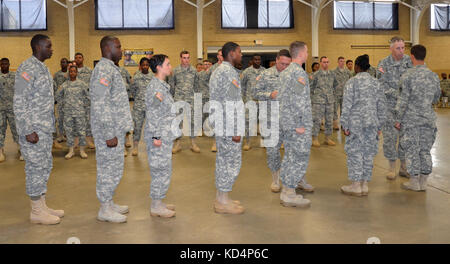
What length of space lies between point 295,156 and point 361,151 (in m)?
0.90

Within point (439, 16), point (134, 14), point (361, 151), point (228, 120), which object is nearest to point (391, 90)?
point (361, 151)

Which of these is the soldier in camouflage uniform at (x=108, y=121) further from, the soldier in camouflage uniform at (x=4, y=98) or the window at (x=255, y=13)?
the window at (x=255, y=13)

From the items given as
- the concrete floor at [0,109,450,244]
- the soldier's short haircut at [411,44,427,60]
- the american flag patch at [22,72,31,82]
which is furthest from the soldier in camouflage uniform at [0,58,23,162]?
the soldier's short haircut at [411,44,427,60]

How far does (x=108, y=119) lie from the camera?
12.6 ft

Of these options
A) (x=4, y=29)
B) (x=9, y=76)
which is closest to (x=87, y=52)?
(x=4, y=29)

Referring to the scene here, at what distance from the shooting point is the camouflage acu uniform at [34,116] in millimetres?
3873

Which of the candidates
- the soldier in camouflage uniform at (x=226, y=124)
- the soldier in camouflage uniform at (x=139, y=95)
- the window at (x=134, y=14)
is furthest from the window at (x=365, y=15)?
the soldier in camouflage uniform at (x=226, y=124)

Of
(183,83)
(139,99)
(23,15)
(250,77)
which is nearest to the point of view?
(139,99)

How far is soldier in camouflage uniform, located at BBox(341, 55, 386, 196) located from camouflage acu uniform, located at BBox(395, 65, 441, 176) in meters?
0.40

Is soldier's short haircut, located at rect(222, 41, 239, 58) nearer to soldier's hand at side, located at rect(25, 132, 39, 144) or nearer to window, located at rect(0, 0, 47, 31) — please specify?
soldier's hand at side, located at rect(25, 132, 39, 144)

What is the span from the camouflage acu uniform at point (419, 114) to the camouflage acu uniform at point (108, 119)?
325 centimetres

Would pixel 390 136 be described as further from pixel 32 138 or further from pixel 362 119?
pixel 32 138

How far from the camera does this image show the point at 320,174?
6.03 metres

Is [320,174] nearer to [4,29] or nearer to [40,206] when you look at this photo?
[40,206]
